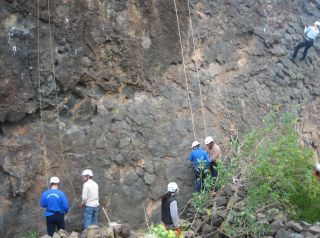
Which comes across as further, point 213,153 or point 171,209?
point 213,153

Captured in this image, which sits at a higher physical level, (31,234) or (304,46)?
(304,46)

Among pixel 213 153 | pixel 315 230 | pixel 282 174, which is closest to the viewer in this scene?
pixel 315 230

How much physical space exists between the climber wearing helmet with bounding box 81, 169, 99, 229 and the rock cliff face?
48cm

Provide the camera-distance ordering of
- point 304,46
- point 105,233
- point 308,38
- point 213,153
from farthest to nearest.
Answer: point 304,46, point 308,38, point 213,153, point 105,233

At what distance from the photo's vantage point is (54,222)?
9.21m

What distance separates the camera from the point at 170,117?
11430 millimetres

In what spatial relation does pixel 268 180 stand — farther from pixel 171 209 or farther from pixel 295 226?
pixel 171 209

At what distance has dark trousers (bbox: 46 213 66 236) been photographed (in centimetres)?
912

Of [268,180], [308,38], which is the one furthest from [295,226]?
[308,38]

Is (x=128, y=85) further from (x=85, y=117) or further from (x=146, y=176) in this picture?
(x=146, y=176)

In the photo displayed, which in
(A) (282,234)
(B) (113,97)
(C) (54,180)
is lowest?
(A) (282,234)

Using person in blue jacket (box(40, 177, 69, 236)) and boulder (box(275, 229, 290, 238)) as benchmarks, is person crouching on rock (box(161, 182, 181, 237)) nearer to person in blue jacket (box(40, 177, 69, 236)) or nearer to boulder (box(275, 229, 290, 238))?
person in blue jacket (box(40, 177, 69, 236))

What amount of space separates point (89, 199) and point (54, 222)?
30.2 inches

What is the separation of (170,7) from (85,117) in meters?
3.20
